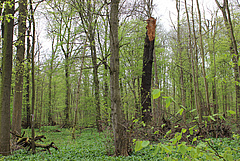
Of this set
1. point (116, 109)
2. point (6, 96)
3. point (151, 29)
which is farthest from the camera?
point (151, 29)

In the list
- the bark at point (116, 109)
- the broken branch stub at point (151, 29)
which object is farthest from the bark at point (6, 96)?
the broken branch stub at point (151, 29)

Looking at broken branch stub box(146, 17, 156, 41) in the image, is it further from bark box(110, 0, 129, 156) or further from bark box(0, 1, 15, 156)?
bark box(0, 1, 15, 156)

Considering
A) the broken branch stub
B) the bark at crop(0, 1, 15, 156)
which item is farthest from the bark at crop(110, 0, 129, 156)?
the broken branch stub

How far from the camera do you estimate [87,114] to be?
12.4m

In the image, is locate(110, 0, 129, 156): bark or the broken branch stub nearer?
locate(110, 0, 129, 156): bark

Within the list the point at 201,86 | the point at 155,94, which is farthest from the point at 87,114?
the point at 201,86

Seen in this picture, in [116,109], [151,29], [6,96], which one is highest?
[151,29]

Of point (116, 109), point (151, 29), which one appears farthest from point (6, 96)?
point (151, 29)

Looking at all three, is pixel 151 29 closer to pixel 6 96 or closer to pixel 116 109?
pixel 116 109

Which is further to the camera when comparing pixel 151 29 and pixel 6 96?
pixel 151 29

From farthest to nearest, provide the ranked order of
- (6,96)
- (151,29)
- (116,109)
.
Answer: (151,29) < (6,96) < (116,109)

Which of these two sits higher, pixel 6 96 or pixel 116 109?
pixel 6 96

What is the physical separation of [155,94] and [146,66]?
9.09 metres

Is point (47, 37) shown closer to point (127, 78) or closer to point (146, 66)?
point (127, 78)
